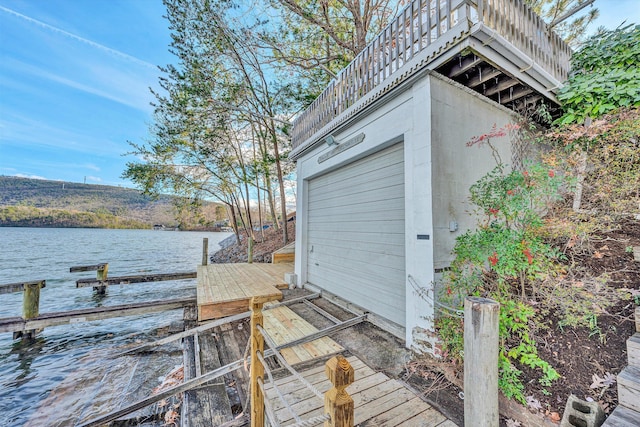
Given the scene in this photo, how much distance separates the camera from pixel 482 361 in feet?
4.48

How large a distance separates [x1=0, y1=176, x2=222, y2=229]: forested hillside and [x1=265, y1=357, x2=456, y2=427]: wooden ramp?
1446 inches

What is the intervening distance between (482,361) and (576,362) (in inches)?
50.9

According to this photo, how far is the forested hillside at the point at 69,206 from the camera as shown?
1420 inches

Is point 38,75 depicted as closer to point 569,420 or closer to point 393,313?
point 393,313

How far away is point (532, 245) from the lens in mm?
2102

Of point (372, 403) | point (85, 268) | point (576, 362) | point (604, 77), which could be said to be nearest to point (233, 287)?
point (372, 403)

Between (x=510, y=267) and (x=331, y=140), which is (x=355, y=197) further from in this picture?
(x=510, y=267)

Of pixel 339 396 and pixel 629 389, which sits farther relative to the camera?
pixel 629 389

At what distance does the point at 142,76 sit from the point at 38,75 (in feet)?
67.6

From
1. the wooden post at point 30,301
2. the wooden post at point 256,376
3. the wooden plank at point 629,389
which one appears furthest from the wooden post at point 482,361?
the wooden post at point 30,301

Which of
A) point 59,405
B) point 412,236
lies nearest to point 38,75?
point 59,405

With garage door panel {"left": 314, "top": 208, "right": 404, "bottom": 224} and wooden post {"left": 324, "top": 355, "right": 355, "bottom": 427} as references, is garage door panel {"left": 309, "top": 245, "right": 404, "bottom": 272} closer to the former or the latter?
garage door panel {"left": 314, "top": 208, "right": 404, "bottom": 224}

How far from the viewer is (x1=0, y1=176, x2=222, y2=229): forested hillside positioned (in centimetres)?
3606

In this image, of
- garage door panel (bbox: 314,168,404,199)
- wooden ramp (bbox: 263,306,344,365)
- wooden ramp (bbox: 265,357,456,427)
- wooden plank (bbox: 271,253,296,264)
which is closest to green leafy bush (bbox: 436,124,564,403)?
wooden ramp (bbox: 265,357,456,427)
